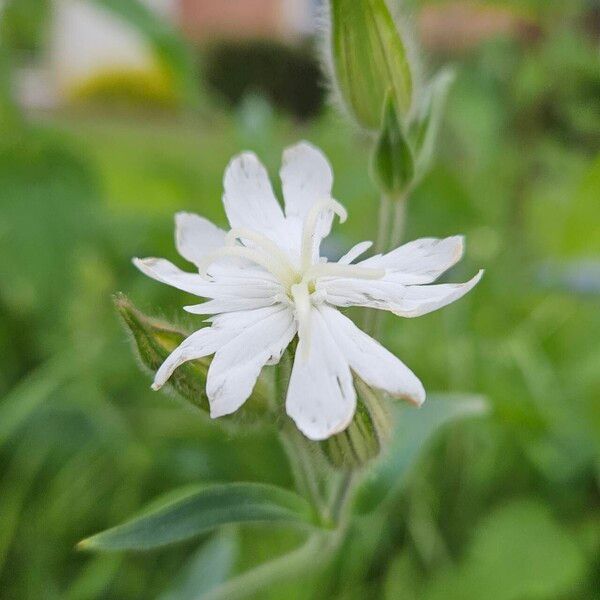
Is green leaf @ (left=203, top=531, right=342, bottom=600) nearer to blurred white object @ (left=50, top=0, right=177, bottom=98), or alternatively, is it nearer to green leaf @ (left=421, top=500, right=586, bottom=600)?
green leaf @ (left=421, top=500, right=586, bottom=600)

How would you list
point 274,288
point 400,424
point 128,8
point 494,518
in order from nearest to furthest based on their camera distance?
point 274,288, point 400,424, point 494,518, point 128,8

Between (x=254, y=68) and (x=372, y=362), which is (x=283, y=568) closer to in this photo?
(x=372, y=362)

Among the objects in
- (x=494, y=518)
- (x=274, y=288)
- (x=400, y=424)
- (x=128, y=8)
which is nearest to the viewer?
(x=274, y=288)

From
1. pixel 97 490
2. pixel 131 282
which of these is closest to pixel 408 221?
pixel 131 282

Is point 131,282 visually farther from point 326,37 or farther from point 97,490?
point 326,37

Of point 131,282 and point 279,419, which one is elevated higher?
point 279,419

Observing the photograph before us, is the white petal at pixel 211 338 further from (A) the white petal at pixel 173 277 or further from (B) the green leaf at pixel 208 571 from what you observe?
(B) the green leaf at pixel 208 571
